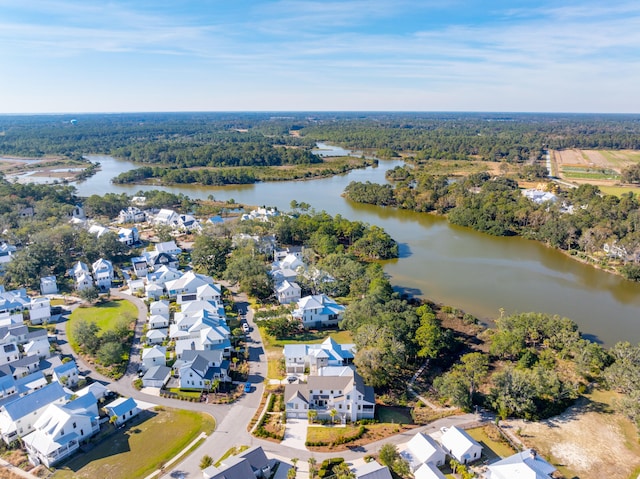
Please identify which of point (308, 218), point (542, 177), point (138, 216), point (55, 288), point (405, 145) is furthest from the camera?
point (405, 145)

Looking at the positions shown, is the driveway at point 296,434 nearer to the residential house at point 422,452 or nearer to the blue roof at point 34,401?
the residential house at point 422,452

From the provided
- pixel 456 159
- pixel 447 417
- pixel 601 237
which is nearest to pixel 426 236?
pixel 601 237

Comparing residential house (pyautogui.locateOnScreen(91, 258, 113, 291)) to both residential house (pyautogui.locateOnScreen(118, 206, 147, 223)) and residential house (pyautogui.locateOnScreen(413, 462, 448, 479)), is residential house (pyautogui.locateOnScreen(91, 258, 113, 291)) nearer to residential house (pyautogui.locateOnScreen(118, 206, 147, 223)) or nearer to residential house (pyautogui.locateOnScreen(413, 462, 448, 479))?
residential house (pyautogui.locateOnScreen(118, 206, 147, 223))

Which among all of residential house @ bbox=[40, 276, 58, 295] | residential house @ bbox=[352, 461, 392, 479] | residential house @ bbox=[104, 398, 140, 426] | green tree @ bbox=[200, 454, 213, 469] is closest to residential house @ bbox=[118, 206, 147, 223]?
residential house @ bbox=[40, 276, 58, 295]

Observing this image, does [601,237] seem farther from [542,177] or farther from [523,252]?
[542,177]

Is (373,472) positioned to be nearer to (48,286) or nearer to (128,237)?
(48,286)

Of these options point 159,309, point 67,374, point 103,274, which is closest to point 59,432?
point 67,374
